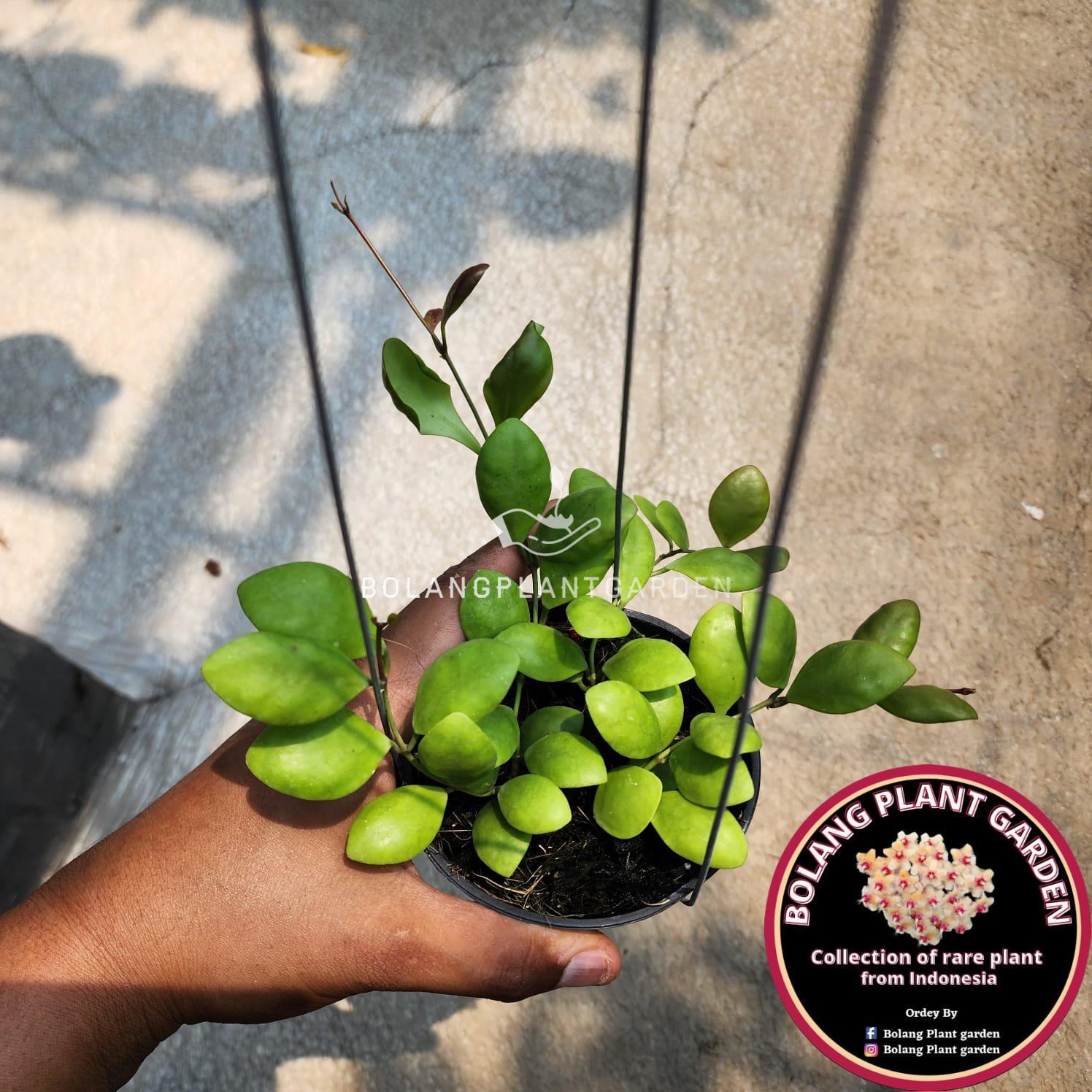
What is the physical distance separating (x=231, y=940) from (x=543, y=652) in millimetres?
220

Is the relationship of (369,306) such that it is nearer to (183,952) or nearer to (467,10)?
(467,10)

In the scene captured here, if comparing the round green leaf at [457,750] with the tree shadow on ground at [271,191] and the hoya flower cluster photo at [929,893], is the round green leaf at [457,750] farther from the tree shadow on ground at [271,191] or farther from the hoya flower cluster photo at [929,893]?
the tree shadow on ground at [271,191]

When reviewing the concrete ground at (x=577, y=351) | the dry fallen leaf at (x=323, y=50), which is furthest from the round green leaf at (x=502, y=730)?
the dry fallen leaf at (x=323, y=50)

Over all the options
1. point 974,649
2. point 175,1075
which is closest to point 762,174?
point 974,649

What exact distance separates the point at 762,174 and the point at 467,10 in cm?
43

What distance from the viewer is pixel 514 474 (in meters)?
0.44

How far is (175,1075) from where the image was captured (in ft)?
2.41

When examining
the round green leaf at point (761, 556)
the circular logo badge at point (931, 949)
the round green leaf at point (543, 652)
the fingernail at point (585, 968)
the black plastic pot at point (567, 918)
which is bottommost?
the circular logo badge at point (931, 949)

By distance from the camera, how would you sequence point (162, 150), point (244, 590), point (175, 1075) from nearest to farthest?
point (244, 590)
point (175, 1075)
point (162, 150)

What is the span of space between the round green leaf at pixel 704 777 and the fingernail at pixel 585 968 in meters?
0.10

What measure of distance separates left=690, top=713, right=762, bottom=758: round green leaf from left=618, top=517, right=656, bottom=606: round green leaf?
8cm

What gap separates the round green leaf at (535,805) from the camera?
401mm


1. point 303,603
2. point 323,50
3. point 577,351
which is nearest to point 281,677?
point 303,603

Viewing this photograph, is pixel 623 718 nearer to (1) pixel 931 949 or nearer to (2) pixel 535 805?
(2) pixel 535 805
